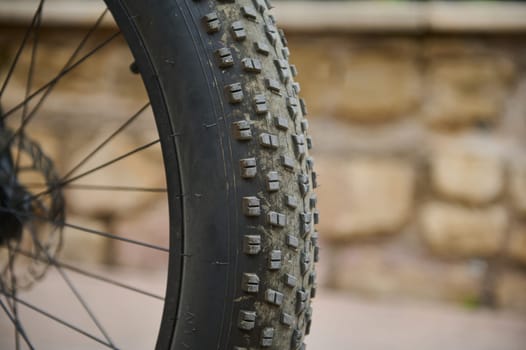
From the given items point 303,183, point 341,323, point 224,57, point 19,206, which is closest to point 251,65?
point 224,57

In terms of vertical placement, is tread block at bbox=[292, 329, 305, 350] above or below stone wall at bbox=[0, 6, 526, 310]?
below

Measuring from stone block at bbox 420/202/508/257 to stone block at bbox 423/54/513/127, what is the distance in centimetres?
25

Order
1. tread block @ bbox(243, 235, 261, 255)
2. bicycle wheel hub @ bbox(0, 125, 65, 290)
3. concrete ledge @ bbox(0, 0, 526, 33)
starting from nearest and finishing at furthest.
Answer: tread block @ bbox(243, 235, 261, 255)
bicycle wheel hub @ bbox(0, 125, 65, 290)
concrete ledge @ bbox(0, 0, 526, 33)

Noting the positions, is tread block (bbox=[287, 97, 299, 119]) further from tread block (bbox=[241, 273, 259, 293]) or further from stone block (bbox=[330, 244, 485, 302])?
stone block (bbox=[330, 244, 485, 302])

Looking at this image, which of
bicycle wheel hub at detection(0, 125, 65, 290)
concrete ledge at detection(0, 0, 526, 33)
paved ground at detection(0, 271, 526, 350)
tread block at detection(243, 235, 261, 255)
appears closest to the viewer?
tread block at detection(243, 235, 261, 255)

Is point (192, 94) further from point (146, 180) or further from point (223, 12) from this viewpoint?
point (146, 180)

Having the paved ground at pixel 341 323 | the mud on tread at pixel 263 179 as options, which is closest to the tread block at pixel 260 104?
the mud on tread at pixel 263 179

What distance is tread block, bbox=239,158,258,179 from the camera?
2.26 ft

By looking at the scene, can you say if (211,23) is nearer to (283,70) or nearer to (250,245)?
(283,70)

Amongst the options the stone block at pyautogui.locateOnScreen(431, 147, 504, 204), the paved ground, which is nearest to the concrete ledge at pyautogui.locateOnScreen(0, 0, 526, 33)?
the stone block at pyautogui.locateOnScreen(431, 147, 504, 204)

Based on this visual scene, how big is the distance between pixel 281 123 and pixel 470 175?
133cm

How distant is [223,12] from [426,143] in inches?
54.1

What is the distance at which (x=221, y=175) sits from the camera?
69 cm

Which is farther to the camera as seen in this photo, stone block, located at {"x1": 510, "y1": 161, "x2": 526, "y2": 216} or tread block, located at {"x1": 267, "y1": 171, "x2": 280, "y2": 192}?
stone block, located at {"x1": 510, "y1": 161, "x2": 526, "y2": 216}
